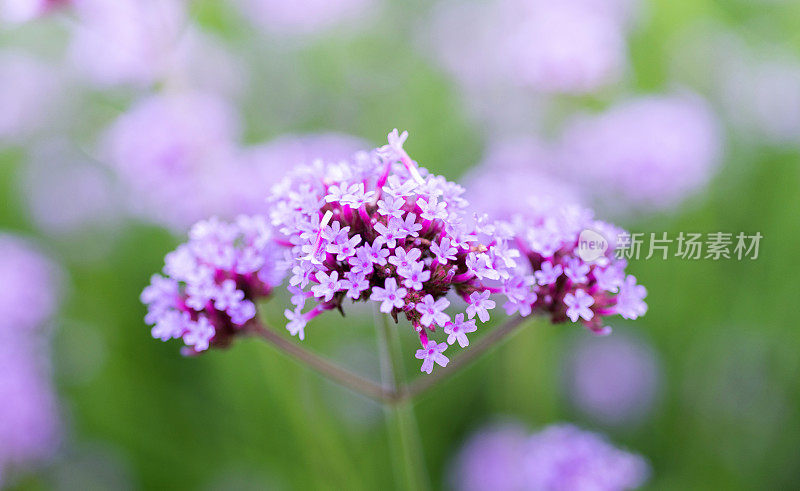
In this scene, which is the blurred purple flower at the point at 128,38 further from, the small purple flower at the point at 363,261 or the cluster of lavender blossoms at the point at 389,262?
the small purple flower at the point at 363,261

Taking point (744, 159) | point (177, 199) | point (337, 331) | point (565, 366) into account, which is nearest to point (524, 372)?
point (565, 366)

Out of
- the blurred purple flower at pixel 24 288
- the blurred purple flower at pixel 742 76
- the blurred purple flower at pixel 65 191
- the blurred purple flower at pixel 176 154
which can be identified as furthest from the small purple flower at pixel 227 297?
the blurred purple flower at pixel 742 76

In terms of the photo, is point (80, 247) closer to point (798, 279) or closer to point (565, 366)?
point (565, 366)

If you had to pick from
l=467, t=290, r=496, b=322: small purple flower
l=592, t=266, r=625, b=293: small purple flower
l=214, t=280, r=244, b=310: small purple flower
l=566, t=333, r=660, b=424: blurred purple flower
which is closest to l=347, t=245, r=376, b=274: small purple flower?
l=467, t=290, r=496, b=322: small purple flower

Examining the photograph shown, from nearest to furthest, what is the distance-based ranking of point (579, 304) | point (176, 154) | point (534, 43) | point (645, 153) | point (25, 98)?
1. point (579, 304)
2. point (176, 154)
3. point (645, 153)
4. point (534, 43)
5. point (25, 98)

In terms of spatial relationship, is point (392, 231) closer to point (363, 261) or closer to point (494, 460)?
point (363, 261)

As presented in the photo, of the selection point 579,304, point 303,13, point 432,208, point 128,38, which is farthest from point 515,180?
point 303,13
